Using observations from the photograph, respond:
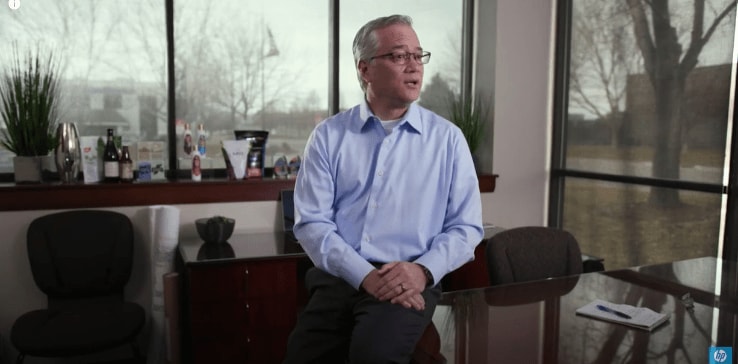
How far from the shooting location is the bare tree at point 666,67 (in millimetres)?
3131

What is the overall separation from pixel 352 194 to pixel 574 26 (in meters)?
2.84

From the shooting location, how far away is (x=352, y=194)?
1.77m

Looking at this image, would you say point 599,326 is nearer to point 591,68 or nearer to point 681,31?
point 681,31

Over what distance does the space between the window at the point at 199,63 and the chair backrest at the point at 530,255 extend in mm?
1766

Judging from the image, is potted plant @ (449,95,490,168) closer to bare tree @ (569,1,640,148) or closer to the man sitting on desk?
bare tree @ (569,1,640,148)

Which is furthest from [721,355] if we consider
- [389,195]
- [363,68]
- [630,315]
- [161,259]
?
[161,259]

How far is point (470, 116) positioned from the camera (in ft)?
12.7

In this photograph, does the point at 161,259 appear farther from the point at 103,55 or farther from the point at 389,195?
the point at 389,195

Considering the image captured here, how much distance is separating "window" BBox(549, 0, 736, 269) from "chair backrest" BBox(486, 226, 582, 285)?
121cm

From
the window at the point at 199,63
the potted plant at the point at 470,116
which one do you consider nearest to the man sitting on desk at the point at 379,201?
the window at the point at 199,63

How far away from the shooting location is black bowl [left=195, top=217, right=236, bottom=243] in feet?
9.73

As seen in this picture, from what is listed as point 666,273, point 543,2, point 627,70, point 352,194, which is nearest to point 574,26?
point 543,2

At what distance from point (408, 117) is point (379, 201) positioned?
275mm

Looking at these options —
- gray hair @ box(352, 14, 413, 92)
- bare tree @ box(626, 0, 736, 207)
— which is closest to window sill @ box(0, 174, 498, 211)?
gray hair @ box(352, 14, 413, 92)
